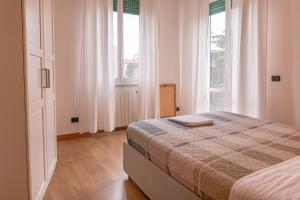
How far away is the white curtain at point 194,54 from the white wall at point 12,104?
11.3ft

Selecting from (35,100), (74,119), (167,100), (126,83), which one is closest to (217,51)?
(167,100)

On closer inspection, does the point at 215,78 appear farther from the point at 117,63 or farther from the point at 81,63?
the point at 81,63

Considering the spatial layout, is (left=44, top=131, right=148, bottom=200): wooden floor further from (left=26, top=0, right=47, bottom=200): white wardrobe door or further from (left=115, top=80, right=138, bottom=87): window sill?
(left=115, top=80, right=138, bottom=87): window sill

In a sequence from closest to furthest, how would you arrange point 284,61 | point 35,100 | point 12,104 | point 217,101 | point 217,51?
point 12,104, point 35,100, point 284,61, point 217,51, point 217,101

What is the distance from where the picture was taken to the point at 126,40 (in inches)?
174

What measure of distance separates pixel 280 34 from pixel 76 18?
3.20 meters

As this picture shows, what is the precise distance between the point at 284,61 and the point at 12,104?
3278mm

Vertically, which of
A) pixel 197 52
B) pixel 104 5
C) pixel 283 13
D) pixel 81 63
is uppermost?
pixel 104 5

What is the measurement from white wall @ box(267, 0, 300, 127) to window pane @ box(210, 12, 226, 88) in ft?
3.15

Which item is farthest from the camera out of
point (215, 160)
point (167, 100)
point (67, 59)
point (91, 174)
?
point (167, 100)

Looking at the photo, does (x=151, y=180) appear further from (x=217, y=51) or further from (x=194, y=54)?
(x=194, y=54)

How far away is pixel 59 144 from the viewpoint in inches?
144

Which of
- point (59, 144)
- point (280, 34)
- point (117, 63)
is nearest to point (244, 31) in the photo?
point (280, 34)

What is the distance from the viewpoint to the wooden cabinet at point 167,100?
4.89 m
